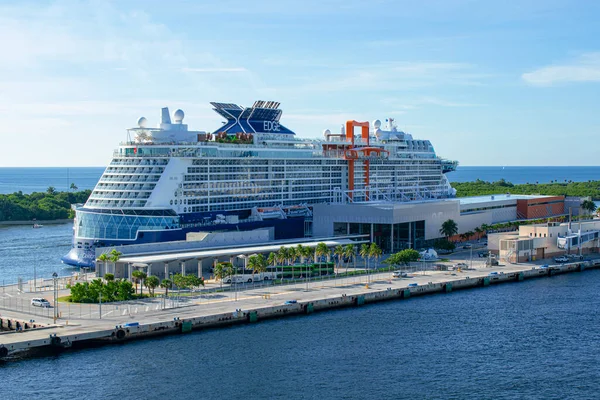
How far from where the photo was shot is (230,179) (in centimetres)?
9819

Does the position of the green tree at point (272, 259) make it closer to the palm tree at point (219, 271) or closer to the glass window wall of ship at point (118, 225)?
the palm tree at point (219, 271)

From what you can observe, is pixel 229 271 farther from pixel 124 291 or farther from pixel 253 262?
pixel 124 291

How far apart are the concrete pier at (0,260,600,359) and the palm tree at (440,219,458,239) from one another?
55.2 feet

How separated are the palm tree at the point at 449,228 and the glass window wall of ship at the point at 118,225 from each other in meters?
39.5

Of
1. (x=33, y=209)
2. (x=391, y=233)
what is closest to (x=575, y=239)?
(x=391, y=233)

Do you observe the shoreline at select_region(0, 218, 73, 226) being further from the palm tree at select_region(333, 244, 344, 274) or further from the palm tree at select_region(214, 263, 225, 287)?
the palm tree at select_region(214, 263, 225, 287)

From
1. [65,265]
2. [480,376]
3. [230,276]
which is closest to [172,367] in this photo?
[480,376]

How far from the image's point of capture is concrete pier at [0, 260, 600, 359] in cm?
5738

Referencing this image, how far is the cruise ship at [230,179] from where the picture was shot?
87.8m

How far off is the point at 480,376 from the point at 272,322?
65.6 feet

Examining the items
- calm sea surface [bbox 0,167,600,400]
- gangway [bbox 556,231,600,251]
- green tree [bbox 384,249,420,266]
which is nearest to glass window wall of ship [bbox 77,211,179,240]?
green tree [bbox 384,249,420,266]

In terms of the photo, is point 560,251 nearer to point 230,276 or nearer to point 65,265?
point 230,276

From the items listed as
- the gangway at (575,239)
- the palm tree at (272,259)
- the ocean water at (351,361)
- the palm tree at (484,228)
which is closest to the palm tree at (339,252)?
the palm tree at (272,259)

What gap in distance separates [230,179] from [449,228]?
31.5 metres
